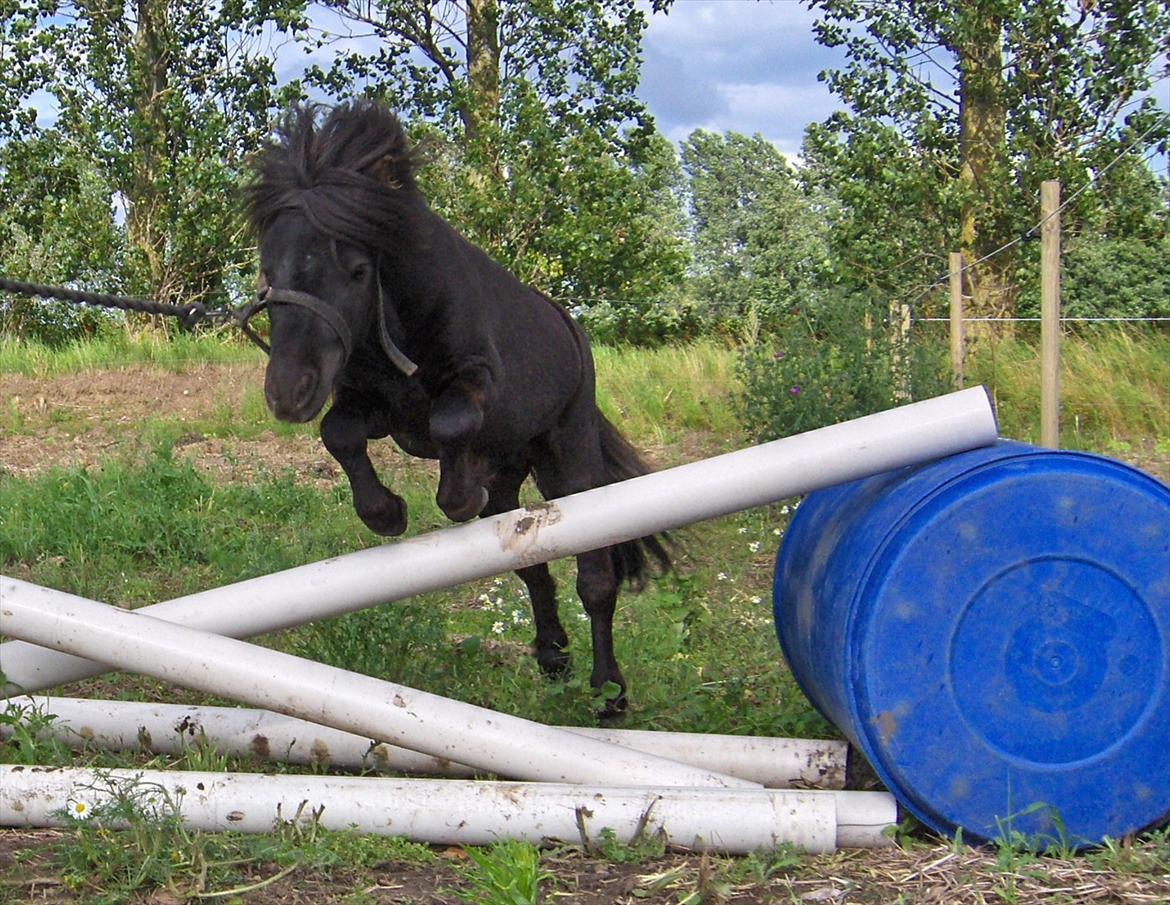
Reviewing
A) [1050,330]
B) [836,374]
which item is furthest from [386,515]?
[1050,330]

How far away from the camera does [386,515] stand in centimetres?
344

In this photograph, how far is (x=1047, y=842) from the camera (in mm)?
2891

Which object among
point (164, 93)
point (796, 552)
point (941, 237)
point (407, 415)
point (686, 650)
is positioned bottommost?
point (686, 650)

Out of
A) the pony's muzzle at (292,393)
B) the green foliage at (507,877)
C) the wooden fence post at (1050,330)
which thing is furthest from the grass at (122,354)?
the green foliage at (507,877)

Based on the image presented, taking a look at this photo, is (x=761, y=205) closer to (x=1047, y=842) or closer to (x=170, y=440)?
(x=170, y=440)

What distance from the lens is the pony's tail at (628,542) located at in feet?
15.3

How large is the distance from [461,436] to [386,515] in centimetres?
35

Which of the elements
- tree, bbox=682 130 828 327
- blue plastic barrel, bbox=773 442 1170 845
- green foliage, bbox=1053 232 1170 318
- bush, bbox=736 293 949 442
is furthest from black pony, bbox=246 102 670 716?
green foliage, bbox=1053 232 1170 318

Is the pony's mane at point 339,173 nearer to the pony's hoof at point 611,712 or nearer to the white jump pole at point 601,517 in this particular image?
the white jump pole at point 601,517

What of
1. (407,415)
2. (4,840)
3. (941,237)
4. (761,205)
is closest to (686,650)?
(407,415)

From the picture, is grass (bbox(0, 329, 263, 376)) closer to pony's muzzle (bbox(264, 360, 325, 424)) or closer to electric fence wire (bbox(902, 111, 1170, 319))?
electric fence wire (bbox(902, 111, 1170, 319))

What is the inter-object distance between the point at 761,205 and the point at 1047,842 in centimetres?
3252

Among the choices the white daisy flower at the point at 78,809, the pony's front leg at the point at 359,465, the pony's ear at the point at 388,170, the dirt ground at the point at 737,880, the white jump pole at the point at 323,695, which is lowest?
the dirt ground at the point at 737,880

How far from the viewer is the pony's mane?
9.74ft
